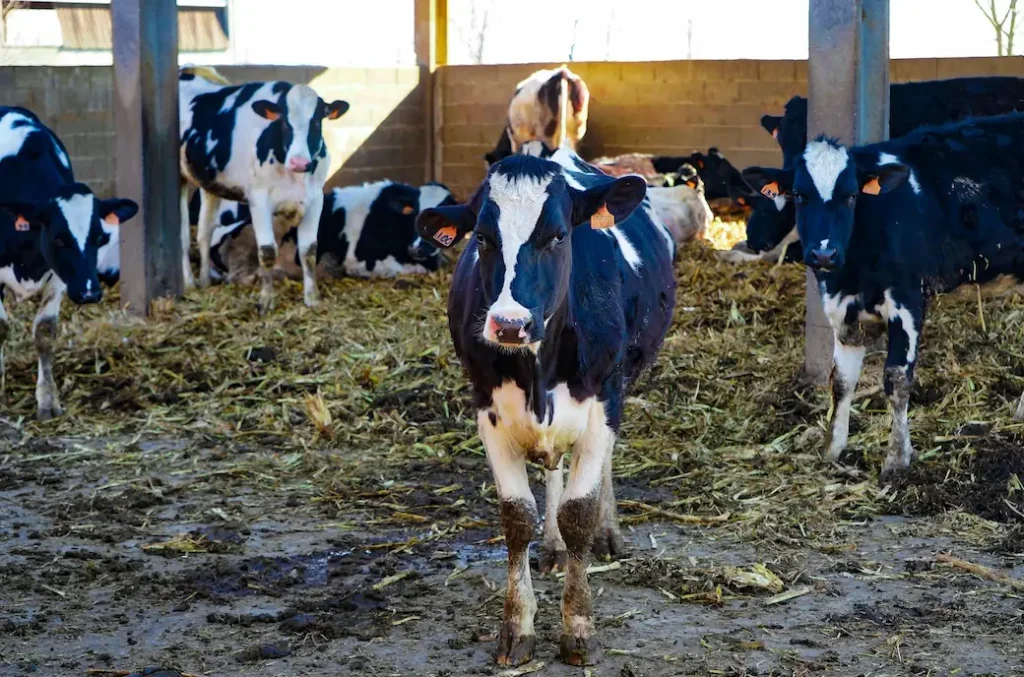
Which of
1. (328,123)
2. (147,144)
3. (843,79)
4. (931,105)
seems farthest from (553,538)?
(328,123)

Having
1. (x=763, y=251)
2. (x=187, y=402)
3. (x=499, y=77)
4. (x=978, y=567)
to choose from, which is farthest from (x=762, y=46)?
(x=978, y=567)

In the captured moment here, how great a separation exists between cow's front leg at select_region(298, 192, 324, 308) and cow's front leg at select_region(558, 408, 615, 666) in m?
6.53

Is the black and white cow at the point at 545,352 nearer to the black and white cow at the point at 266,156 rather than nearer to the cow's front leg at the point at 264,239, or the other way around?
the cow's front leg at the point at 264,239

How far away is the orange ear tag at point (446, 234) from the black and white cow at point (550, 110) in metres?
9.26

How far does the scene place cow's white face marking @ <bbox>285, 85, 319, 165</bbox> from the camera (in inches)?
446

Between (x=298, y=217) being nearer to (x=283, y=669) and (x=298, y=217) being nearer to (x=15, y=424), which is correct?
(x=15, y=424)

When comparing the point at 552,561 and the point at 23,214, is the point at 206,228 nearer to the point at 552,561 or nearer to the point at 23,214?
the point at 23,214

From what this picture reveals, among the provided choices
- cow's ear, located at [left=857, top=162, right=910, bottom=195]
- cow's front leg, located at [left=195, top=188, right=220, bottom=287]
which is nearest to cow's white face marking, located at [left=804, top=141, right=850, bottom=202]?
cow's ear, located at [left=857, top=162, right=910, bottom=195]

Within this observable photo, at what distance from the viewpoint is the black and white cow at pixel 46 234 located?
27.6 ft

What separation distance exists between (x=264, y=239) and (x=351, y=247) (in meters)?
1.32

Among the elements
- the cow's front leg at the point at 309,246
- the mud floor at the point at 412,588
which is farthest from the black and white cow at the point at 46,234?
the cow's front leg at the point at 309,246

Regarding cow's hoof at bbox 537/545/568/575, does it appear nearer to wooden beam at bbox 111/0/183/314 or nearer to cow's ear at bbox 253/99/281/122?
wooden beam at bbox 111/0/183/314

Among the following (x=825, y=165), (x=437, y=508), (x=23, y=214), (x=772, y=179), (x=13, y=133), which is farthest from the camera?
(x=13, y=133)

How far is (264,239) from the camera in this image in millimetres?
11477
